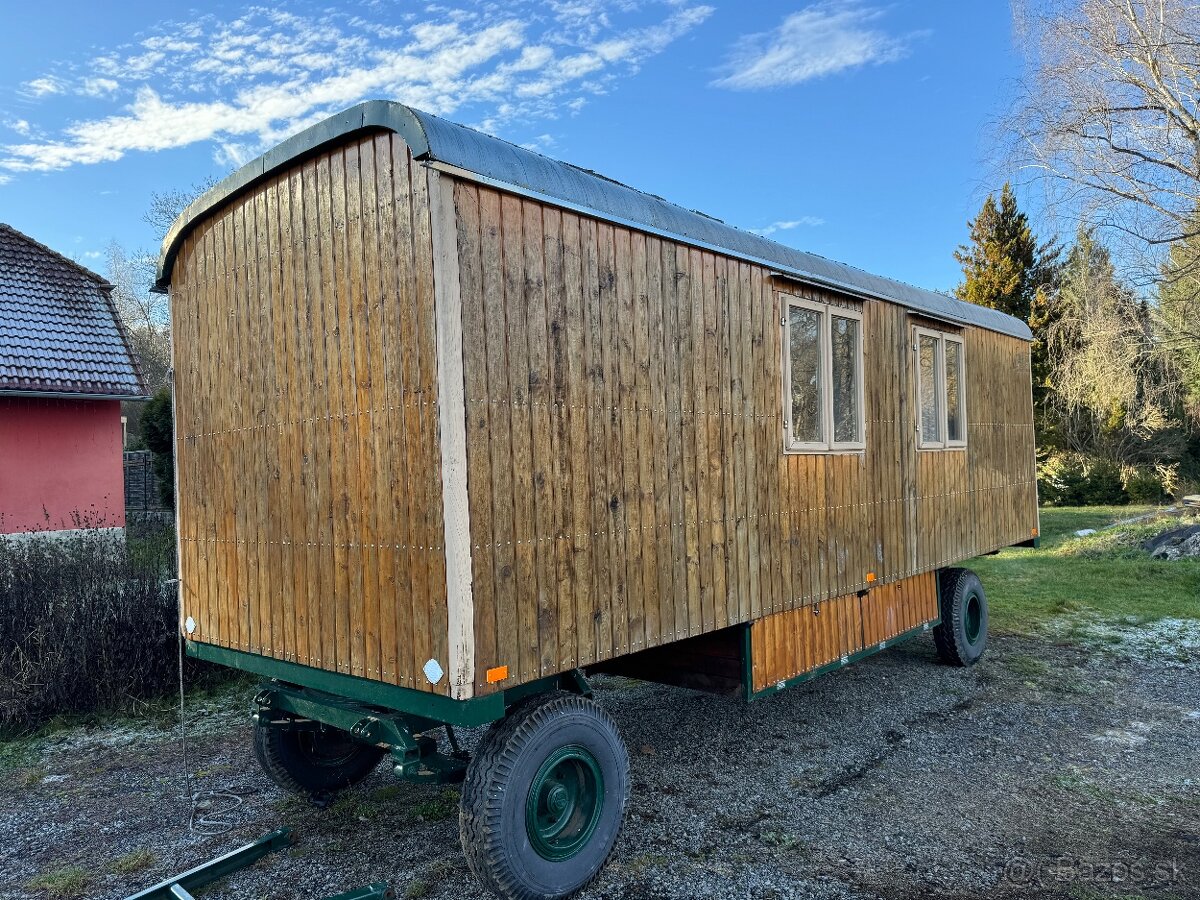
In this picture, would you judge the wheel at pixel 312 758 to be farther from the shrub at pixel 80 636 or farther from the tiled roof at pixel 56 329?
the tiled roof at pixel 56 329

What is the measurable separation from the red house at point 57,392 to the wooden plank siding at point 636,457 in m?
Answer: 7.65

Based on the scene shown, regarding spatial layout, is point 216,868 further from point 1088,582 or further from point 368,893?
point 1088,582

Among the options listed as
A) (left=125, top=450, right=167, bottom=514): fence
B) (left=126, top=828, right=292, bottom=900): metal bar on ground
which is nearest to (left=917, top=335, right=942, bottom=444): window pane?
(left=126, top=828, right=292, bottom=900): metal bar on ground

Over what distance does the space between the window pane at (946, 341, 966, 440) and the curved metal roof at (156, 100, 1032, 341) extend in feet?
5.82

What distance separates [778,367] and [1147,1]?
458 inches

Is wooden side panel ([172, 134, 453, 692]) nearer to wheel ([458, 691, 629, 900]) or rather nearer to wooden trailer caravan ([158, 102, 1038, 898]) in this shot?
wooden trailer caravan ([158, 102, 1038, 898])

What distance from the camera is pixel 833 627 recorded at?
498 centimetres

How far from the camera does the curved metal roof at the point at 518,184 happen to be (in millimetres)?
2879

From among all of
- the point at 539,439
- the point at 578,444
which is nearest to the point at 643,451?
the point at 578,444

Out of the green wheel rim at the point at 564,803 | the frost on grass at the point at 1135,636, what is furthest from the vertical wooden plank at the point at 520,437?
the frost on grass at the point at 1135,636

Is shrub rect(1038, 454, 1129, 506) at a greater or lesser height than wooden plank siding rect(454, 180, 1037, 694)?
lesser

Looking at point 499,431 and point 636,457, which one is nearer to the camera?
point 499,431

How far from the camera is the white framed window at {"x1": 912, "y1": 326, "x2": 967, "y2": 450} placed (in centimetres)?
602

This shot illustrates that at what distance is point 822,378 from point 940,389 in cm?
199
